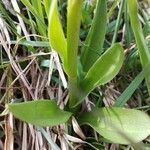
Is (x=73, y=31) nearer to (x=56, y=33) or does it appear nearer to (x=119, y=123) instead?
(x=56, y=33)

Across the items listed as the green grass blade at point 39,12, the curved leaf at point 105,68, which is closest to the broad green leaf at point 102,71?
the curved leaf at point 105,68

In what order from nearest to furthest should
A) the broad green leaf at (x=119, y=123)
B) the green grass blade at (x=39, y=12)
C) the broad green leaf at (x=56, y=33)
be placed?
the broad green leaf at (x=56, y=33), the broad green leaf at (x=119, y=123), the green grass blade at (x=39, y=12)

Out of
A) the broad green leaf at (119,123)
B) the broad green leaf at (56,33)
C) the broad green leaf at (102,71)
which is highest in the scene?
the broad green leaf at (56,33)

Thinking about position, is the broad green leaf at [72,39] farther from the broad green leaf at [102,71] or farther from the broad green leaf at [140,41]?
the broad green leaf at [140,41]

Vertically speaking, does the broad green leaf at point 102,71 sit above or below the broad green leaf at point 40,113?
above

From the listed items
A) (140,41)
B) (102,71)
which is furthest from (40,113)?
(140,41)

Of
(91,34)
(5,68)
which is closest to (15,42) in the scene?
(5,68)

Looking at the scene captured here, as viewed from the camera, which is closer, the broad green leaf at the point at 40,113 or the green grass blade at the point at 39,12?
the broad green leaf at the point at 40,113

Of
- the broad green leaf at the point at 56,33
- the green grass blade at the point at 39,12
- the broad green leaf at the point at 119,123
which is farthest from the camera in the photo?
the green grass blade at the point at 39,12
